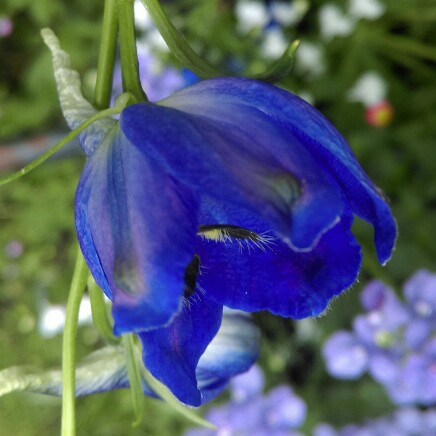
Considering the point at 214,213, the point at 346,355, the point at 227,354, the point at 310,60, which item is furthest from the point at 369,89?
the point at 214,213

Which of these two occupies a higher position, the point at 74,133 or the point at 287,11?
the point at 74,133

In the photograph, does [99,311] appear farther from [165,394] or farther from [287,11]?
[287,11]

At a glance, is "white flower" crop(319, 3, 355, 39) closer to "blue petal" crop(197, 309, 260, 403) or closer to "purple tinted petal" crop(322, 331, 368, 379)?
"purple tinted petal" crop(322, 331, 368, 379)

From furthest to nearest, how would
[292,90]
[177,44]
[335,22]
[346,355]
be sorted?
1. [335,22]
2. [292,90]
3. [346,355]
4. [177,44]

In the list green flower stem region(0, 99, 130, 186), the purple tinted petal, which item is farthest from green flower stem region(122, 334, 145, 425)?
the purple tinted petal

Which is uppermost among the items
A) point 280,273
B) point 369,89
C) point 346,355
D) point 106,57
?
point 106,57

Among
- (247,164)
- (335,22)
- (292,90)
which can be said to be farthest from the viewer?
(335,22)

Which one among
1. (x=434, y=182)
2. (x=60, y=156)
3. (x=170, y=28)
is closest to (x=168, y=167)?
(x=170, y=28)
